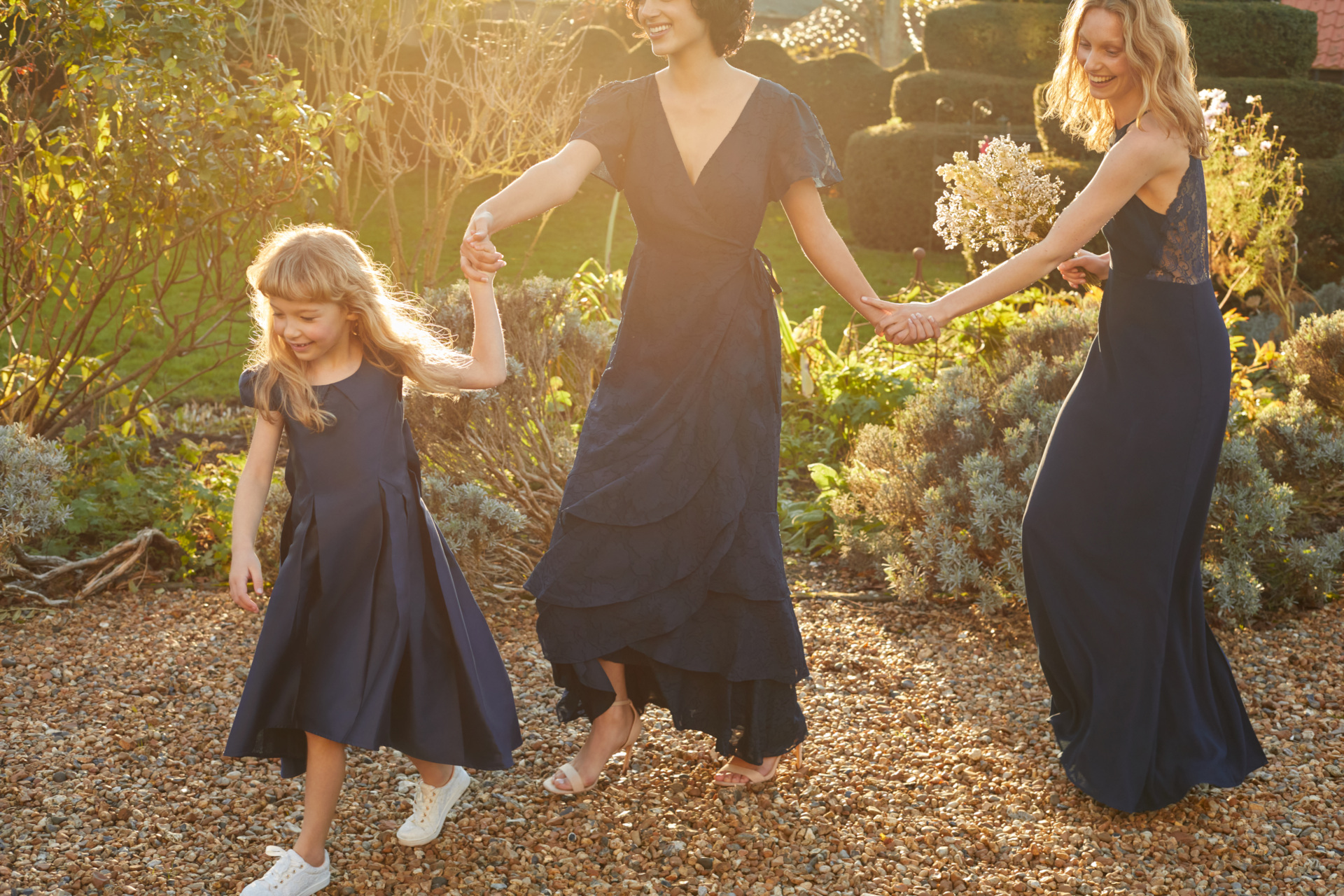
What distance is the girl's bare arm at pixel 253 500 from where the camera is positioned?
2.15 m

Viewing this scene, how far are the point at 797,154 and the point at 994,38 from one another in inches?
438

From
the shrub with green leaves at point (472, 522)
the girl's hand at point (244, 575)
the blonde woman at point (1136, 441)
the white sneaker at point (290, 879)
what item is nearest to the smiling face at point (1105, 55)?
the blonde woman at point (1136, 441)

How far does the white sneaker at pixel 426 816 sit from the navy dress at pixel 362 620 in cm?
15

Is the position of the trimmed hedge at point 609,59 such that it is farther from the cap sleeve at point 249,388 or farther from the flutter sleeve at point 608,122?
the cap sleeve at point 249,388

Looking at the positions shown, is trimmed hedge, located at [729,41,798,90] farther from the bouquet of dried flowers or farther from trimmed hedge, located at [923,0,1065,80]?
the bouquet of dried flowers

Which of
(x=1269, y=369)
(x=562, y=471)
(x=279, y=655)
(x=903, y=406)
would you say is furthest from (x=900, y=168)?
(x=279, y=655)

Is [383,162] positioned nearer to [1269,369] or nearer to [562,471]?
[562,471]

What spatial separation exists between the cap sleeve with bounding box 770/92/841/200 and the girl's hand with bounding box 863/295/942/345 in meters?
0.32

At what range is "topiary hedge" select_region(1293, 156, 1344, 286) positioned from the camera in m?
9.41

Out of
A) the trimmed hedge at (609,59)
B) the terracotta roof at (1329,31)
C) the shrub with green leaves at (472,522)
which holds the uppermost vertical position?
the terracotta roof at (1329,31)

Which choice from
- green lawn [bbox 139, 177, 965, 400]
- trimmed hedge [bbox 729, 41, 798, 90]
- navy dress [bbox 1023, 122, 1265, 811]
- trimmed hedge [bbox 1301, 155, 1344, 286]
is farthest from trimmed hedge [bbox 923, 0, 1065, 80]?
navy dress [bbox 1023, 122, 1265, 811]

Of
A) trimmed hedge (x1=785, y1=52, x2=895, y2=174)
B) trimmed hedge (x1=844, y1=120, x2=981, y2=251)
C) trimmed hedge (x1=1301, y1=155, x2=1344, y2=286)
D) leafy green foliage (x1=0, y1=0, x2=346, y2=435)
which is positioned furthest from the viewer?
trimmed hedge (x1=785, y1=52, x2=895, y2=174)

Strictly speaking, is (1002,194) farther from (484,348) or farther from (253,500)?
(253,500)

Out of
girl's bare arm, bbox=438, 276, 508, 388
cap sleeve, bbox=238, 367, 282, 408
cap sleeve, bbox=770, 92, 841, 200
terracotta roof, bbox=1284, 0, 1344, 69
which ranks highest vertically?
terracotta roof, bbox=1284, 0, 1344, 69
